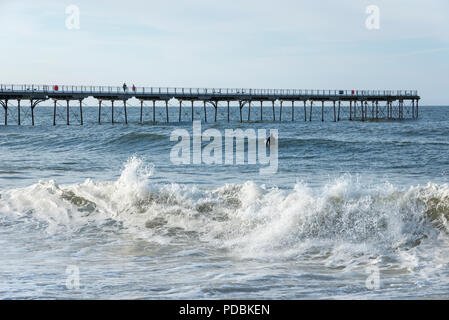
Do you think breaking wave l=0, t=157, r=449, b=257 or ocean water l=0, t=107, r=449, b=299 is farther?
breaking wave l=0, t=157, r=449, b=257

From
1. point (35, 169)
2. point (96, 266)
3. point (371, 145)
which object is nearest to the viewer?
point (96, 266)

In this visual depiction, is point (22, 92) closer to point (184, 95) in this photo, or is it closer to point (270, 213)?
point (184, 95)

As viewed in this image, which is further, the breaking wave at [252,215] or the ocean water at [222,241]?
the breaking wave at [252,215]

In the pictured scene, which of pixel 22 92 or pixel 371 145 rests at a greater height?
pixel 22 92

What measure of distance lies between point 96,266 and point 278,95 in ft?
170

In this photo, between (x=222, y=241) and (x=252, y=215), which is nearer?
(x=222, y=241)

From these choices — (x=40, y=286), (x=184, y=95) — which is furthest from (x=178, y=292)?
(x=184, y=95)

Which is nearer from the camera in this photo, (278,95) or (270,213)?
(270,213)

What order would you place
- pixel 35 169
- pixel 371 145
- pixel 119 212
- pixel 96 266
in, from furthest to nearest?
pixel 371 145, pixel 35 169, pixel 119 212, pixel 96 266

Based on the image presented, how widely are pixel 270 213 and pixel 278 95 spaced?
160ft

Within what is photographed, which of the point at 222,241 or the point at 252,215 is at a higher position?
the point at 252,215

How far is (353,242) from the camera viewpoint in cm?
941
